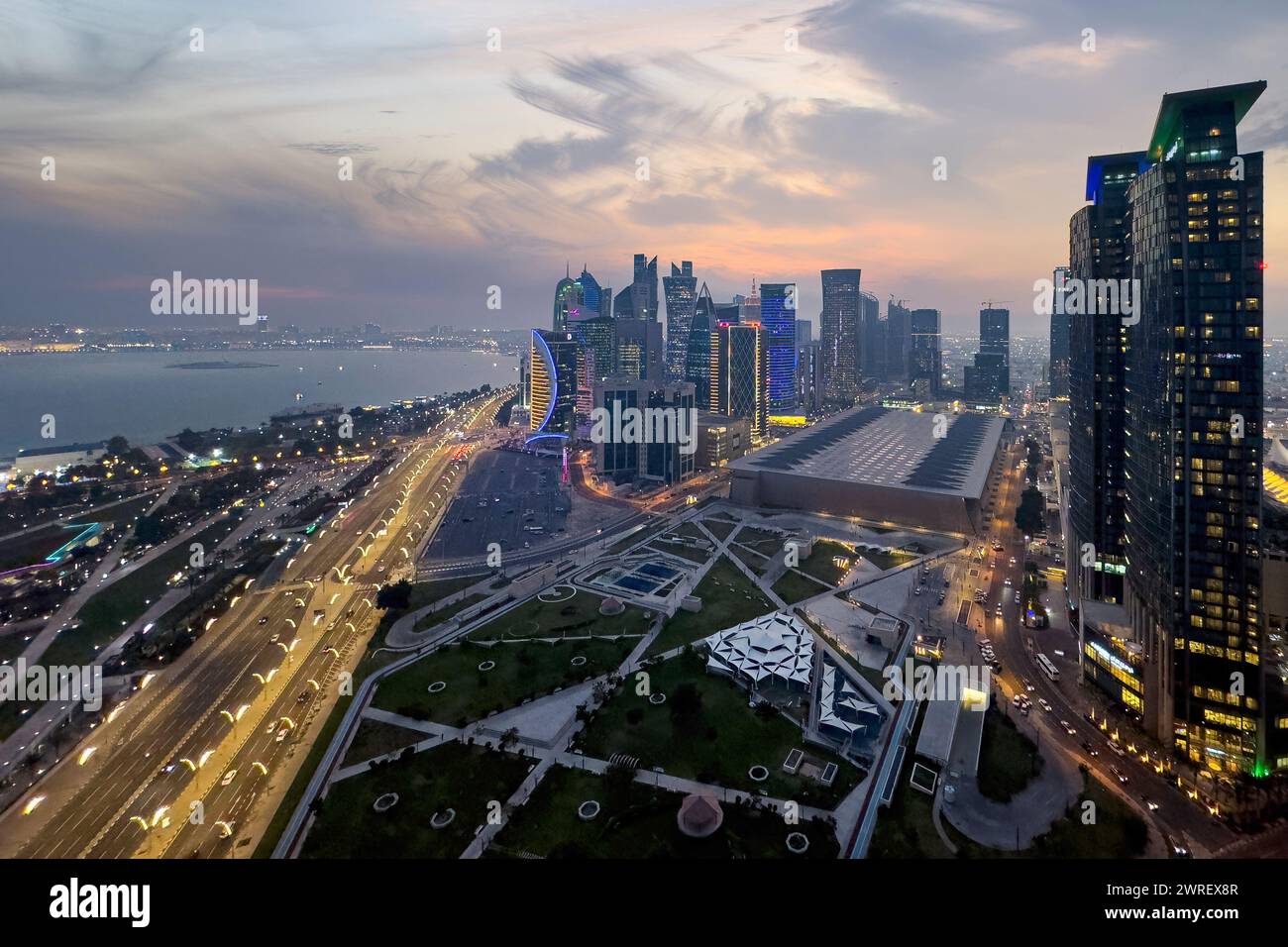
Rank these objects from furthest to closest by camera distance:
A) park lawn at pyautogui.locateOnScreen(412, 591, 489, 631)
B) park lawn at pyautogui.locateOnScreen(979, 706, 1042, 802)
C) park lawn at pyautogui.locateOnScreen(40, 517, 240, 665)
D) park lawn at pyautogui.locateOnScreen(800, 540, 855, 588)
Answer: park lawn at pyautogui.locateOnScreen(800, 540, 855, 588) < park lawn at pyautogui.locateOnScreen(412, 591, 489, 631) < park lawn at pyautogui.locateOnScreen(40, 517, 240, 665) < park lawn at pyautogui.locateOnScreen(979, 706, 1042, 802)

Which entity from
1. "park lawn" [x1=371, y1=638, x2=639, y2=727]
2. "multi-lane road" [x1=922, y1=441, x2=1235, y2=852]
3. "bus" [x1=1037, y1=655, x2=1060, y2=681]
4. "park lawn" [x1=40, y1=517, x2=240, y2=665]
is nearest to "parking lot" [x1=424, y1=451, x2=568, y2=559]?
"park lawn" [x1=371, y1=638, x2=639, y2=727]

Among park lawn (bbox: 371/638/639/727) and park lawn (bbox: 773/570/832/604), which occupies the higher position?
park lawn (bbox: 773/570/832/604)

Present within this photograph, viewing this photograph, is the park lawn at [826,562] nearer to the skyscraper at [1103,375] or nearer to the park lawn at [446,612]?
the skyscraper at [1103,375]

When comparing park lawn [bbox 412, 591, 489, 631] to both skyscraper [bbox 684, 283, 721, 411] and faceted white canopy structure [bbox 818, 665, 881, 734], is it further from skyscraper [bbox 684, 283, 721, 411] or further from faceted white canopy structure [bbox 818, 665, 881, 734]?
skyscraper [bbox 684, 283, 721, 411]

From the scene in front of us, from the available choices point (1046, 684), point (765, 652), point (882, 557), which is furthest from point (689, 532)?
point (1046, 684)
